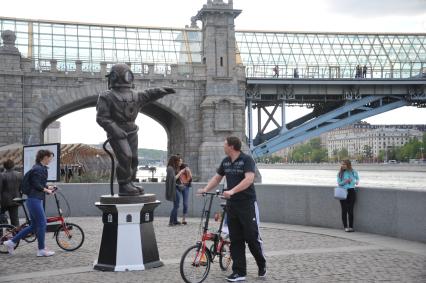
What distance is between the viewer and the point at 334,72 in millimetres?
46438

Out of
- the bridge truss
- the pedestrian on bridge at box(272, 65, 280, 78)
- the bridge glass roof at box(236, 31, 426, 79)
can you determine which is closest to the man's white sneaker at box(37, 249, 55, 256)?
the bridge truss

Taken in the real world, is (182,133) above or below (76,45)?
below

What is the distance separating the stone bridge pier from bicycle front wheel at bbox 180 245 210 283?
96.3 feet

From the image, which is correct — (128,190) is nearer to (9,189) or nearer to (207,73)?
(9,189)

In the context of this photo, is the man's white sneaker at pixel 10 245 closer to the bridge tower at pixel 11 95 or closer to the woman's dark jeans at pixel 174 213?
the woman's dark jeans at pixel 174 213

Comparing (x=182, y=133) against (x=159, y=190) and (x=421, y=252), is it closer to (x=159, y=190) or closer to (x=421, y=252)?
(x=159, y=190)

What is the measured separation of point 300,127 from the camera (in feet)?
141

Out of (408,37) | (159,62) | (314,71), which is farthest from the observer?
(408,37)

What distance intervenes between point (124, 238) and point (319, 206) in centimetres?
650

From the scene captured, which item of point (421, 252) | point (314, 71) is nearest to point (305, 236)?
point (421, 252)

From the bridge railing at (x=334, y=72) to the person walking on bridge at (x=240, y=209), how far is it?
35.5 metres

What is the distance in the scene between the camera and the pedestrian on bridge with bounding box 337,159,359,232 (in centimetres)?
1309

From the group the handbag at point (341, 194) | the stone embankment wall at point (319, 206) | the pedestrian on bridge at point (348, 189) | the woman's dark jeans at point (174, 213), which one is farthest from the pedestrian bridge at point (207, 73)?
the handbag at point (341, 194)

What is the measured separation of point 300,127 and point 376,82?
613cm
